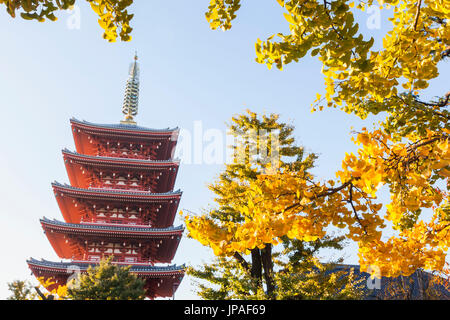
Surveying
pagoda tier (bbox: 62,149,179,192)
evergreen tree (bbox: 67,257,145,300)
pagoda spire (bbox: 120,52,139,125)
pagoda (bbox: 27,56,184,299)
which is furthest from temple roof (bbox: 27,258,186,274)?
pagoda spire (bbox: 120,52,139,125)

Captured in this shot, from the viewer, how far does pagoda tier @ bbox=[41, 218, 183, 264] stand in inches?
Answer: 488

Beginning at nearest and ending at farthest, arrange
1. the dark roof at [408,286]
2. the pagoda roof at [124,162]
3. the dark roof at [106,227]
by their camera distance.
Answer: the dark roof at [408,286], the dark roof at [106,227], the pagoda roof at [124,162]

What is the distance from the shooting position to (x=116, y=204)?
13.9 m

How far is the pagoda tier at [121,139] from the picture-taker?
1560cm

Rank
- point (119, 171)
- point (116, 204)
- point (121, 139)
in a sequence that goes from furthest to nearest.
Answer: point (121, 139), point (119, 171), point (116, 204)

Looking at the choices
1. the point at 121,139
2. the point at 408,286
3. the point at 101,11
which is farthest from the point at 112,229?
the point at 101,11

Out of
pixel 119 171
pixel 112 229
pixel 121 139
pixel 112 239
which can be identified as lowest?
pixel 112 239

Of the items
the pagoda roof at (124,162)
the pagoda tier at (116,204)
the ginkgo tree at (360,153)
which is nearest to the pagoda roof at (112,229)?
the pagoda tier at (116,204)

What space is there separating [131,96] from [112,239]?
10.3 m

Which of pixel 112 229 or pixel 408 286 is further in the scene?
pixel 112 229

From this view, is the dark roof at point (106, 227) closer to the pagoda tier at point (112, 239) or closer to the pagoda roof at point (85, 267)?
the pagoda tier at point (112, 239)

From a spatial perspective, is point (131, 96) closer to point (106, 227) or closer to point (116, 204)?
point (116, 204)
